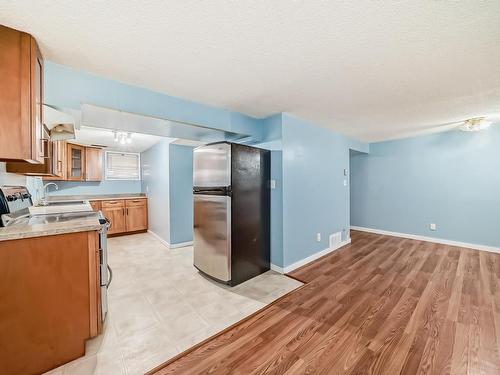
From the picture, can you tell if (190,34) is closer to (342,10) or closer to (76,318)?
(342,10)

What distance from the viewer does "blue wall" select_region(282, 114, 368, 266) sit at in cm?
291

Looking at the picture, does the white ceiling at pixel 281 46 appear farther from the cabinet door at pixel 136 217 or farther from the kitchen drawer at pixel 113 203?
the cabinet door at pixel 136 217

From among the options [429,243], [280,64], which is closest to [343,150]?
[429,243]

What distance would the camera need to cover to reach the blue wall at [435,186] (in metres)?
3.57

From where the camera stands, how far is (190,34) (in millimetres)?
1337

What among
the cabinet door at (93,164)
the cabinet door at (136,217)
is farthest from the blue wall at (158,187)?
the cabinet door at (93,164)

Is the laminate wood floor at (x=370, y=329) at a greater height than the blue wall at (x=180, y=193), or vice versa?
the blue wall at (x=180, y=193)

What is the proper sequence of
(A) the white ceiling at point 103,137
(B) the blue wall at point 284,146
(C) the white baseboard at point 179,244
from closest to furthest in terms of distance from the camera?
(B) the blue wall at point 284,146 → (A) the white ceiling at point 103,137 → (C) the white baseboard at point 179,244

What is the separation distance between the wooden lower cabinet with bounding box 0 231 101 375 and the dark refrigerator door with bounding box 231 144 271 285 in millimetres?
1394

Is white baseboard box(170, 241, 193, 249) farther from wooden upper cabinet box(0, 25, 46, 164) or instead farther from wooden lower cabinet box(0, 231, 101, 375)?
wooden upper cabinet box(0, 25, 46, 164)

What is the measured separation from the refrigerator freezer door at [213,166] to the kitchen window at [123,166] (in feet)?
12.4

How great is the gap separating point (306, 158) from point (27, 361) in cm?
344

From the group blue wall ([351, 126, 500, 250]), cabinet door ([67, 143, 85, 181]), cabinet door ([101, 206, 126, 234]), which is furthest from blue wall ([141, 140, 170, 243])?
blue wall ([351, 126, 500, 250])

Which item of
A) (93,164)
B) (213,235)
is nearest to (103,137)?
(93,164)
